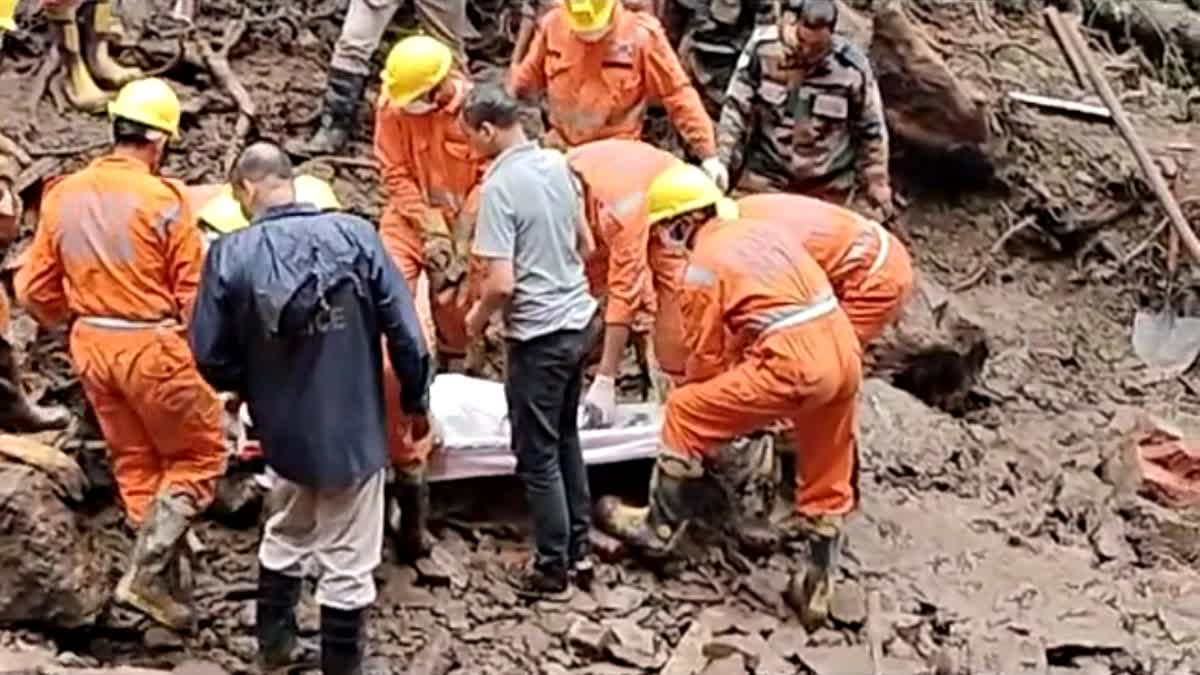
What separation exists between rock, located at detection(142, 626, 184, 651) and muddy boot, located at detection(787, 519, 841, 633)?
2.08 m

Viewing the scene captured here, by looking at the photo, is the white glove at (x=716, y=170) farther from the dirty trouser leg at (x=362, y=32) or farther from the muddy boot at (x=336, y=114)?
the muddy boot at (x=336, y=114)

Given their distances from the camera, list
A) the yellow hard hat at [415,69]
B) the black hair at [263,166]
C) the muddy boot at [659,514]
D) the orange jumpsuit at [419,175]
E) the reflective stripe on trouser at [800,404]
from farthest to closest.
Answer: the orange jumpsuit at [419,175] → the yellow hard hat at [415,69] → the muddy boot at [659,514] → the reflective stripe on trouser at [800,404] → the black hair at [263,166]

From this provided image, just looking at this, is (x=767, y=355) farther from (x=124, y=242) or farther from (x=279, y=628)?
(x=124, y=242)

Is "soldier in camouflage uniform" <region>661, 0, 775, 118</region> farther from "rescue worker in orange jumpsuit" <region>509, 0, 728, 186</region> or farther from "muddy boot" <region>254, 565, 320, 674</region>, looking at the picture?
"muddy boot" <region>254, 565, 320, 674</region>

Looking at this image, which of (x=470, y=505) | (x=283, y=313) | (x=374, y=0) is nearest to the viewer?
(x=283, y=313)

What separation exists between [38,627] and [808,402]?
2.48 metres

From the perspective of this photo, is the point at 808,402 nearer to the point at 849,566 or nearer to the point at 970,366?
the point at 849,566

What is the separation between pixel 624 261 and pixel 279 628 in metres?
1.79

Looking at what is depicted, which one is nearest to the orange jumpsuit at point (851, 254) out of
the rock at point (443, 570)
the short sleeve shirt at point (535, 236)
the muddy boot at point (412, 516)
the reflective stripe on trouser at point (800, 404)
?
the reflective stripe on trouser at point (800, 404)

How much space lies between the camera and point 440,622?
6.56 meters

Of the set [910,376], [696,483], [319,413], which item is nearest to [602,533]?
[696,483]

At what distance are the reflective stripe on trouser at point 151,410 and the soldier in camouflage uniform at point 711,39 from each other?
14.1 ft

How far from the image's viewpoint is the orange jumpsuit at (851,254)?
6.82 m

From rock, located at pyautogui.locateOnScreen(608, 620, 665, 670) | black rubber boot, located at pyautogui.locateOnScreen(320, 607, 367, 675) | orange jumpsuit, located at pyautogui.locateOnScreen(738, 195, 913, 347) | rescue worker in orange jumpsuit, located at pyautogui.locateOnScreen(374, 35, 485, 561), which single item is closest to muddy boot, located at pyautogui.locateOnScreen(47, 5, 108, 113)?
rescue worker in orange jumpsuit, located at pyautogui.locateOnScreen(374, 35, 485, 561)
